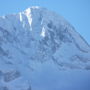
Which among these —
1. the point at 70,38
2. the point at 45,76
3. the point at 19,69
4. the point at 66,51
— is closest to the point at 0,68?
the point at 19,69

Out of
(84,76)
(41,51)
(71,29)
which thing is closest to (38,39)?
(41,51)

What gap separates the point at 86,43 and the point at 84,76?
23.3 m

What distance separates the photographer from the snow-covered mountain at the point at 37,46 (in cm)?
9400

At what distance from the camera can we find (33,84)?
8581 centimetres

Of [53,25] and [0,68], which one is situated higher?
[53,25]

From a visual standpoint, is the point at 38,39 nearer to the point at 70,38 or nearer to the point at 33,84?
the point at 70,38

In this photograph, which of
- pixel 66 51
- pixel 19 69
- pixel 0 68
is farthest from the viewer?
pixel 66 51

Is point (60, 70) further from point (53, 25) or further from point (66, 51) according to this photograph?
point (53, 25)

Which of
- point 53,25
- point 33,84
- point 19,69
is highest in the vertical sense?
point 53,25

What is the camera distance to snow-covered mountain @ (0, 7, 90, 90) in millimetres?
94000

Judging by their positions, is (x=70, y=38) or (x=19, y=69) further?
(x=70, y=38)

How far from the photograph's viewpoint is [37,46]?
351ft

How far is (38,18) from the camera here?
117188 millimetres

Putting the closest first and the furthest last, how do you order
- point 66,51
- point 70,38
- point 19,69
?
point 19,69 → point 66,51 → point 70,38
